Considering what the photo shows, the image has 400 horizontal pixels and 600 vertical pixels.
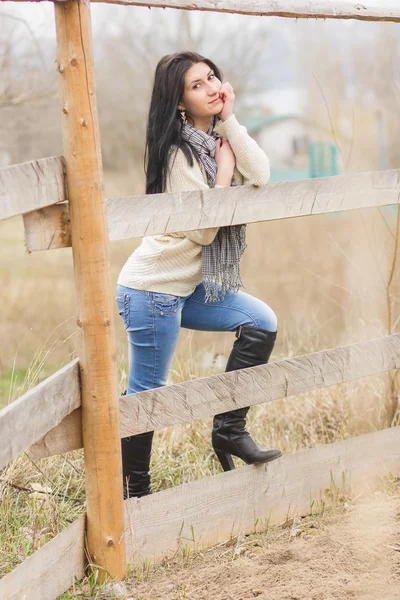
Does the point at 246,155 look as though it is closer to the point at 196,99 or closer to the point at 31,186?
the point at 196,99

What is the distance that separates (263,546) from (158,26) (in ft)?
36.3

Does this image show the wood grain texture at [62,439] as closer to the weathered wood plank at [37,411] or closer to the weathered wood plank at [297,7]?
the weathered wood plank at [37,411]

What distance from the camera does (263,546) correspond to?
9.68ft

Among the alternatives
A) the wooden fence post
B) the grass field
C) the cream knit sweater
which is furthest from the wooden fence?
the grass field

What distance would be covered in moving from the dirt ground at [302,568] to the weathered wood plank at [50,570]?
0.77 ft

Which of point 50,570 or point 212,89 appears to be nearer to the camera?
point 50,570

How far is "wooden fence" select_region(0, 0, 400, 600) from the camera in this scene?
87.6 inches

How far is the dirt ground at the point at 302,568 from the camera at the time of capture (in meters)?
2.58

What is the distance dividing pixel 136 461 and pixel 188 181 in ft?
3.40

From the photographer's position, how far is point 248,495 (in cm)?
302

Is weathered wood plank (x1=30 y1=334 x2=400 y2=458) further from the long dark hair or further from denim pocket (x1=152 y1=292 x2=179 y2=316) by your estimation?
the long dark hair

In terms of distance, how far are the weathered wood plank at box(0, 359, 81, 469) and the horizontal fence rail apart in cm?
38

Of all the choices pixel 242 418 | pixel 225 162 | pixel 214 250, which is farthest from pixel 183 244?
pixel 242 418

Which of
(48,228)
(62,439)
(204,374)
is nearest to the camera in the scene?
(48,228)
